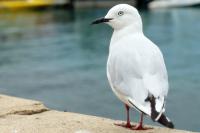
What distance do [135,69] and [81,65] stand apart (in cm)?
549

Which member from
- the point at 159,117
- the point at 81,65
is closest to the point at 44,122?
the point at 159,117

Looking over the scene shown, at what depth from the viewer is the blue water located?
521 centimetres

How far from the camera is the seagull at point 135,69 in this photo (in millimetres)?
2201

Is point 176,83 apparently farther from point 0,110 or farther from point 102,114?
point 0,110

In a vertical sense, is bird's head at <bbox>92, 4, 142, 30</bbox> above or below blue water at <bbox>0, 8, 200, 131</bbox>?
above

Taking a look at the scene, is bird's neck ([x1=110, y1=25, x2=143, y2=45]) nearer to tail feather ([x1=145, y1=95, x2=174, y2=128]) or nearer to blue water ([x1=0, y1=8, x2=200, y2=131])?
tail feather ([x1=145, y1=95, x2=174, y2=128])

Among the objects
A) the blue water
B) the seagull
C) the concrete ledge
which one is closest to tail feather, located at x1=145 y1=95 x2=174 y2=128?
the seagull

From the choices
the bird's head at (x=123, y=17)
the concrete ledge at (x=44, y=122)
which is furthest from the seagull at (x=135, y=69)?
the concrete ledge at (x=44, y=122)

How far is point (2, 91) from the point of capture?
19.2ft

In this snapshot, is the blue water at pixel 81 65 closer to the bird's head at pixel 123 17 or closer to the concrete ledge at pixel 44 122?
the concrete ledge at pixel 44 122

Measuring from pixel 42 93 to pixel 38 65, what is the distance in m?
2.04

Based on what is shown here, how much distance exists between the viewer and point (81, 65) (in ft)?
25.8

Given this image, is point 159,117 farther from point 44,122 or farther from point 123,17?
point 44,122

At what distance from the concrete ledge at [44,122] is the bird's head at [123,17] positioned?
1.62 feet
